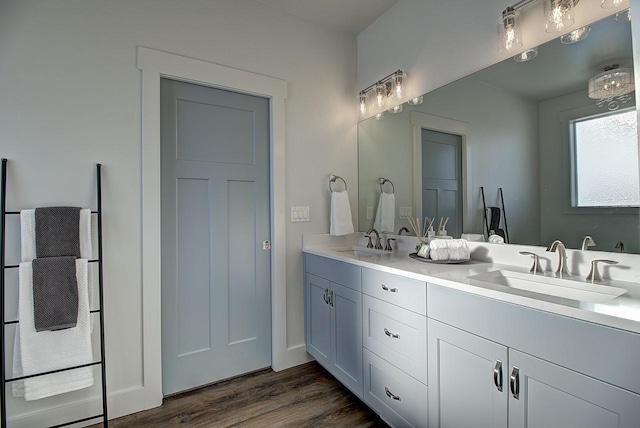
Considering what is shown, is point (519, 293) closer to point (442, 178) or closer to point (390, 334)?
point (390, 334)

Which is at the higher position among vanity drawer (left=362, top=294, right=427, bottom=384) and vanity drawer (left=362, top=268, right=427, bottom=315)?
vanity drawer (left=362, top=268, right=427, bottom=315)

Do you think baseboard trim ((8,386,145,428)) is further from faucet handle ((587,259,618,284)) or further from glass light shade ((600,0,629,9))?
glass light shade ((600,0,629,9))

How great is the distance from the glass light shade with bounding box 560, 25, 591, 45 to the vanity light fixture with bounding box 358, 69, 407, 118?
1.01 metres

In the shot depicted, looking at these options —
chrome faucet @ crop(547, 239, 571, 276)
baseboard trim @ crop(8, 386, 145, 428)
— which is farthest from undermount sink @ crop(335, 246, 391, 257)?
baseboard trim @ crop(8, 386, 145, 428)

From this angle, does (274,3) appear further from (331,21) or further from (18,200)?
(18,200)

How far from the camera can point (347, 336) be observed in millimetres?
1941

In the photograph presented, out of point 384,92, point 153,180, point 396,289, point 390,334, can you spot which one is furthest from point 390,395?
point 384,92

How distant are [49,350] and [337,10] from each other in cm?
285

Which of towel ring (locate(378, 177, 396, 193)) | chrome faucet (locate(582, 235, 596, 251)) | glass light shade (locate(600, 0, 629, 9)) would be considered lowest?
chrome faucet (locate(582, 235, 596, 251))

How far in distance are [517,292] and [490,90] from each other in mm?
1206

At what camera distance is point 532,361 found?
1.03 meters

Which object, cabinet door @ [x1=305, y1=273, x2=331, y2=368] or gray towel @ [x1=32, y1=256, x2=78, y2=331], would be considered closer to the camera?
gray towel @ [x1=32, y1=256, x2=78, y2=331]

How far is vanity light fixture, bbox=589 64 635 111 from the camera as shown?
4.07 ft

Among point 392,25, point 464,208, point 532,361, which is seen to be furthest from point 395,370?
point 392,25
